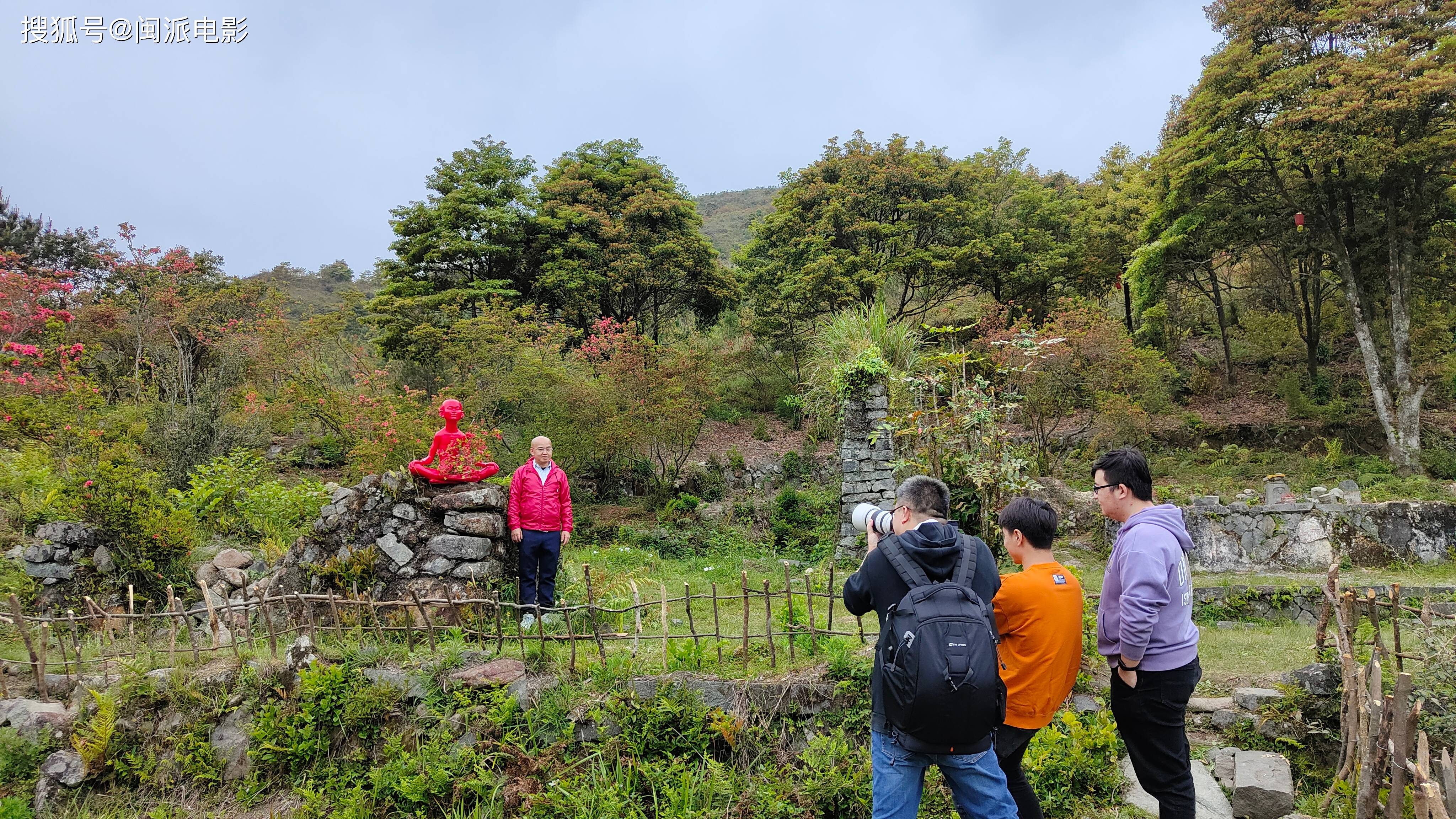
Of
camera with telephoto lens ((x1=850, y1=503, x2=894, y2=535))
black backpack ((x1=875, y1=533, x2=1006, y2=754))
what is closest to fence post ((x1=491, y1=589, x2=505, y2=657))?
camera with telephoto lens ((x1=850, y1=503, x2=894, y2=535))

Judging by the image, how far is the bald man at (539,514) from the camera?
18.7ft

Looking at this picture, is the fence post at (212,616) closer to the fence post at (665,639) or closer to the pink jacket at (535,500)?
the pink jacket at (535,500)

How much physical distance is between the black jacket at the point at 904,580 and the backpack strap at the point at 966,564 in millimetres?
12

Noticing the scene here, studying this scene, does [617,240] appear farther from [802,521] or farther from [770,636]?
[770,636]

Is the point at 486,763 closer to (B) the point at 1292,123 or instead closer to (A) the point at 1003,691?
(A) the point at 1003,691

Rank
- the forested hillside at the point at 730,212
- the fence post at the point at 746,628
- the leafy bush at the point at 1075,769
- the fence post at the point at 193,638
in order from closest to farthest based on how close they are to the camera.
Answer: the leafy bush at the point at 1075,769 < the fence post at the point at 746,628 < the fence post at the point at 193,638 < the forested hillside at the point at 730,212

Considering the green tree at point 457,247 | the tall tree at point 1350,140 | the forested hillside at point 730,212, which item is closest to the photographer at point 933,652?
the tall tree at point 1350,140

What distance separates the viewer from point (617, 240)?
17.0 meters

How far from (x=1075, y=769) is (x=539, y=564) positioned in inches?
163

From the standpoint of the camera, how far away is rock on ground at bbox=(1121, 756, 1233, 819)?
3.48 metres

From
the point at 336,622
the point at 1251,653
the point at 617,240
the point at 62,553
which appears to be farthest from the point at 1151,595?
the point at 617,240

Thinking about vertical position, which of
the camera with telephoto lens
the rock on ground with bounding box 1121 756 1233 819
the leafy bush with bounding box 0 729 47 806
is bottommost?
the leafy bush with bounding box 0 729 47 806

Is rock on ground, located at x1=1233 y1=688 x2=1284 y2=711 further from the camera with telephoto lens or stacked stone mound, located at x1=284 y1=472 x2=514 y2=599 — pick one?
stacked stone mound, located at x1=284 y1=472 x2=514 y2=599

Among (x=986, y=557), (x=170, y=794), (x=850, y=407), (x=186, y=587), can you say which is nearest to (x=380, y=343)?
(x=186, y=587)
